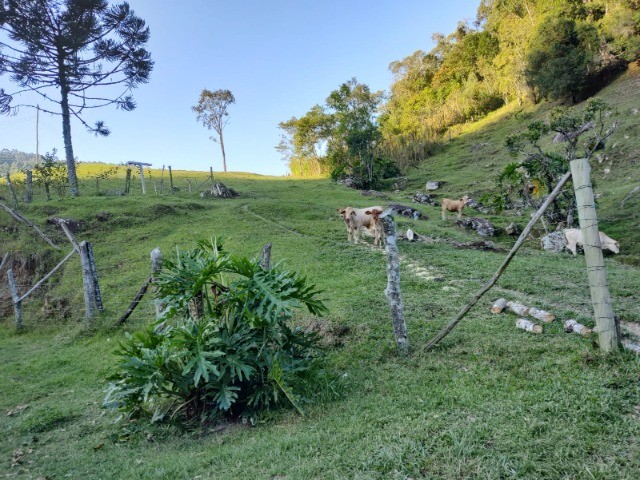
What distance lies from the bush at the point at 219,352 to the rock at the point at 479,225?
11248mm

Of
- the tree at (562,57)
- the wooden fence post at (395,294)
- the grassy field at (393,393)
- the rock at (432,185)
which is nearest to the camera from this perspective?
the grassy field at (393,393)

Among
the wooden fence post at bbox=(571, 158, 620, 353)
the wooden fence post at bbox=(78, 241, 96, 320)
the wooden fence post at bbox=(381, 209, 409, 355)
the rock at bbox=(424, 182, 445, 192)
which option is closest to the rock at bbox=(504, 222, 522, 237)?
the wooden fence post at bbox=(381, 209, 409, 355)

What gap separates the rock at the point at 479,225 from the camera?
14.5m

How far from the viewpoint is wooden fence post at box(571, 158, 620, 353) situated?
393 cm

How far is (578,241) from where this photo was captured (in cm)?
1135

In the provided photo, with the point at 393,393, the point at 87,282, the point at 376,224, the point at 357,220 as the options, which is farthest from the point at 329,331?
the point at 357,220

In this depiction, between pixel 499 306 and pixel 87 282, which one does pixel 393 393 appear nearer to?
pixel 499 306

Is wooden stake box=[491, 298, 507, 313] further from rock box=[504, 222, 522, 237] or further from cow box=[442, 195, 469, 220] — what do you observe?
cow box=[442, 195, 469, 220]

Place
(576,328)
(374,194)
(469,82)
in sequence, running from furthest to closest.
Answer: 1. (469,82)
2. (374,194)
3. (576,328)

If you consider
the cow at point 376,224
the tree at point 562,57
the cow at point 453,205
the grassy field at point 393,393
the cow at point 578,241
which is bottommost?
the grassy field at point 393,393

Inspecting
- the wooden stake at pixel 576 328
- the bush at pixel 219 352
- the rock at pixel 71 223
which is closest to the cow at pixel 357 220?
the wooden stake at pixel 576 328

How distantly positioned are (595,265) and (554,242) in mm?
9203

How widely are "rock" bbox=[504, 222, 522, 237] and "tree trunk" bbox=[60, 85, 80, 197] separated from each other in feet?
69.8

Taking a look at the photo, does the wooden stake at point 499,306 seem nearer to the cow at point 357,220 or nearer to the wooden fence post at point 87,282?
the cow at point 357,220
